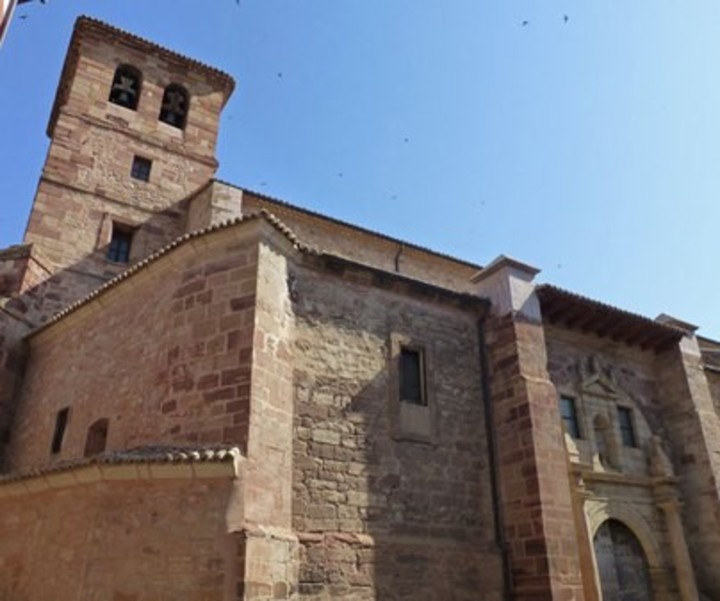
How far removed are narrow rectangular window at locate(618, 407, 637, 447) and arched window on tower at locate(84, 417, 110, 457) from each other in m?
8.86

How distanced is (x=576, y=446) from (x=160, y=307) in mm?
7180

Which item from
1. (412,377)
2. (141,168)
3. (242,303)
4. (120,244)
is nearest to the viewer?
(242,303)

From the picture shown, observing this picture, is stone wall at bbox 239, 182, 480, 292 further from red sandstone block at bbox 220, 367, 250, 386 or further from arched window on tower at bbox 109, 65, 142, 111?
red sandstone block at bbox 220, 367, 250, 386

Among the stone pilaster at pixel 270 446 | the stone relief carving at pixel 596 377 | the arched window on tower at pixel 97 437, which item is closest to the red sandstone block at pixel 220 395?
the stone pilaster at pixel 270 446

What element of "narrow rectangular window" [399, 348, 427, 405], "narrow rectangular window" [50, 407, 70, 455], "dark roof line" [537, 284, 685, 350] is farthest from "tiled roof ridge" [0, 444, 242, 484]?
"dark roof line" [537, 284, 685, 350]

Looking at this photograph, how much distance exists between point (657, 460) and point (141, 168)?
43.4 ft

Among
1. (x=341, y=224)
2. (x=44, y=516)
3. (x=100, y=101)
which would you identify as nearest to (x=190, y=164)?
(x=100, y=101)

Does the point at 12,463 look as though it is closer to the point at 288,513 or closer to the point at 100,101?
the point at 288,513

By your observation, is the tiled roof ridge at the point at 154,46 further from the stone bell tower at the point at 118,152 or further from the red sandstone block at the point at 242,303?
the red sandstone block at the point at 242,303

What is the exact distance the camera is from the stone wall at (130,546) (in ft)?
19.1

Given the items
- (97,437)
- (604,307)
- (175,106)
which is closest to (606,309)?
(604,307)

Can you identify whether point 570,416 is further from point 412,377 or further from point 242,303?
point 242,303

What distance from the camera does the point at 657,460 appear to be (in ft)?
36.1

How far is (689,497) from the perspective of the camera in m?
11.2
